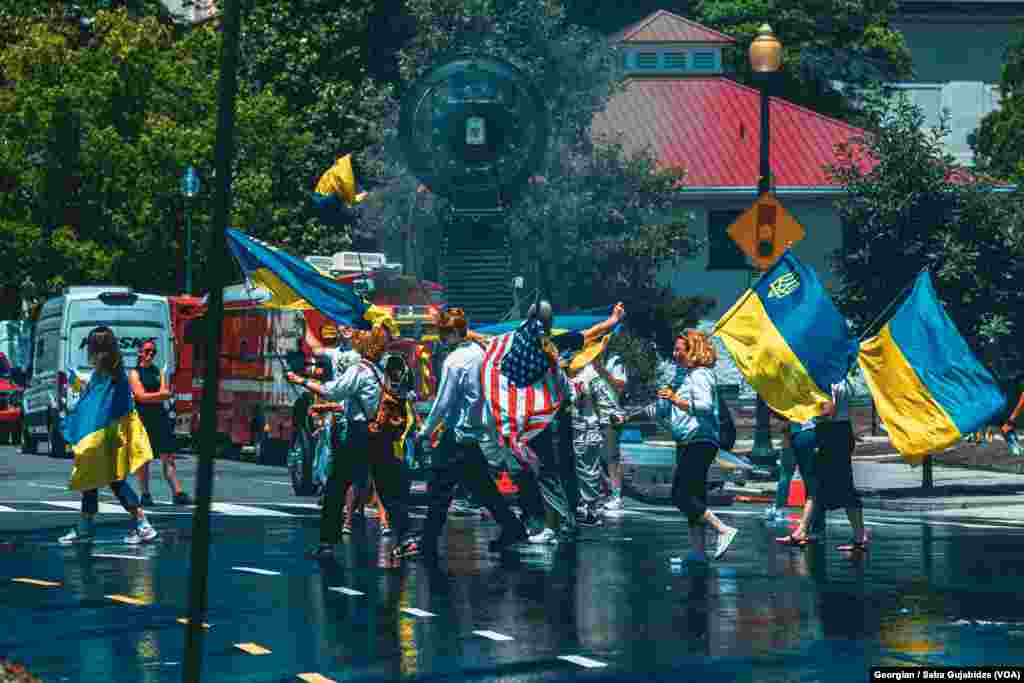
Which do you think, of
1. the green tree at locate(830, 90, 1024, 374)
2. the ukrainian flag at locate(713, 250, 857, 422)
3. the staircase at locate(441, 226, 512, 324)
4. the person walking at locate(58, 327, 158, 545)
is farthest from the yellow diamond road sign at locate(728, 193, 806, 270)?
the person walking at locate(58, 327, 158, 545)

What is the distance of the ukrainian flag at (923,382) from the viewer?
63.0 feet

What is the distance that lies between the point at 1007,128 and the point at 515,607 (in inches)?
1637

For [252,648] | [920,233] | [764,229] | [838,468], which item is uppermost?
[920,233]

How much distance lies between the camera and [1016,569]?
51.3 feet

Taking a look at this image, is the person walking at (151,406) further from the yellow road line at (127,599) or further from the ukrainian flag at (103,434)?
the yellow road line at (127,599)

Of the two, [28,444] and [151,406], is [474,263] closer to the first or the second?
[151,406]

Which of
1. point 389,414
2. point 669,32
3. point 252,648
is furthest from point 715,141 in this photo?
point 252,648

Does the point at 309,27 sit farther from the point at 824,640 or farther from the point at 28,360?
the point at 824,640

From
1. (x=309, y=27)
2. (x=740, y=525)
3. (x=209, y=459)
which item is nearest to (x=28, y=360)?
(x=309, y=27)

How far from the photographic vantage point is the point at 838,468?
17.2 metres

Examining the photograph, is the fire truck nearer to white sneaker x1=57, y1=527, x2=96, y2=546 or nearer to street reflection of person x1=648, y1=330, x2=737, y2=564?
white sneaker x1=57, y1=527, x2=96, y2=546

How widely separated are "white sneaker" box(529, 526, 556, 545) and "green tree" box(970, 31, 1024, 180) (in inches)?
1387

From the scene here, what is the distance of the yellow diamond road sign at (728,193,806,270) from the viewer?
26.0 m

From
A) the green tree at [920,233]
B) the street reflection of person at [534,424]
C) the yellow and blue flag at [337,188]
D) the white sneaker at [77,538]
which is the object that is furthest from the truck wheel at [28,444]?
the street reflection of person at [534,424]
